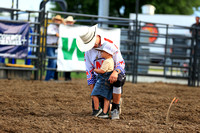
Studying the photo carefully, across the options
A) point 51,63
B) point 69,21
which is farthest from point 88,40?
point 69,21

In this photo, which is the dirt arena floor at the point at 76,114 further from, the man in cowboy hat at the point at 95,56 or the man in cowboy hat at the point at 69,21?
the man in cowboy hat at the point at 69,21

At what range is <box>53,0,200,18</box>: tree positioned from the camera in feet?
74.4

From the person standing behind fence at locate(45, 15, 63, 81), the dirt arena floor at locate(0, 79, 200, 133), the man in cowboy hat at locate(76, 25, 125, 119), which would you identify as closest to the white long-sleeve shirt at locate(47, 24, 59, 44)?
the person standing behind fence at locate(45, 15, 63, 81)

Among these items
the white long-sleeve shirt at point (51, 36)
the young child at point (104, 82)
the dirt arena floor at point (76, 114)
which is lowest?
the dirt arena floor at point (76, 114)

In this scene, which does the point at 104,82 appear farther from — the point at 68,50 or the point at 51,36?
the point at 51,36

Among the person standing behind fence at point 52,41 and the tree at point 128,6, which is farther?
the tree at point 128,6

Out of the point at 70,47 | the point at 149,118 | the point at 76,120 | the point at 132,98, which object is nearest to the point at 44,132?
the point at 76,120

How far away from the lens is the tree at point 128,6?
22.7m

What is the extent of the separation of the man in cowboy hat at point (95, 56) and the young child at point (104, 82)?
7 centimetres

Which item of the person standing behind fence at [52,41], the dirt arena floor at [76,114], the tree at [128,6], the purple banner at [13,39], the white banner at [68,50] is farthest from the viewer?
the tree at [128,6]

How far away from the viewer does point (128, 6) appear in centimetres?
2388

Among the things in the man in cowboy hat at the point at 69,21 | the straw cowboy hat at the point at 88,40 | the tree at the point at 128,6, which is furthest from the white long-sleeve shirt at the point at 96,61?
the tree at the point at 128,6

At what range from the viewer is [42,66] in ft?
27.9

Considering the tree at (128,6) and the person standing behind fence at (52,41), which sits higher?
the tree at (128,6)
